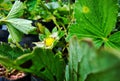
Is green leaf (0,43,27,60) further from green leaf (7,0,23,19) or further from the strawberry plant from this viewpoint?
green leaf (7,0,23,19)

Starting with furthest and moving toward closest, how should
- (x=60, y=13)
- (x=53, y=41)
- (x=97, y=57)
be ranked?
(x=60, y=13), (x=53, y=41), (x=97, y=57)

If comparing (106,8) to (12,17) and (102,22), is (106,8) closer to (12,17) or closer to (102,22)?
(102,22)

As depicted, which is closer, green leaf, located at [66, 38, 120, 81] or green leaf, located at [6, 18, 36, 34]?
green leaf, located at [66, 38, 120, 81]

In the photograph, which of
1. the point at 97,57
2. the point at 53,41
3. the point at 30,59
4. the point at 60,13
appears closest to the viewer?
the point at 97,57

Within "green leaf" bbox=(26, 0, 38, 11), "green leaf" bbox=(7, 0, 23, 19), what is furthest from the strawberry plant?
"green leaf" bbox=(26, 0, 38, 11)

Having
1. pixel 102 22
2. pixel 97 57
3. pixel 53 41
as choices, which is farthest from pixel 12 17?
pixel 97 57

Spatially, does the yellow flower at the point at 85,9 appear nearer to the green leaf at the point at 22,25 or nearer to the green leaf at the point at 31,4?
the green leaf at the point at 22,25
